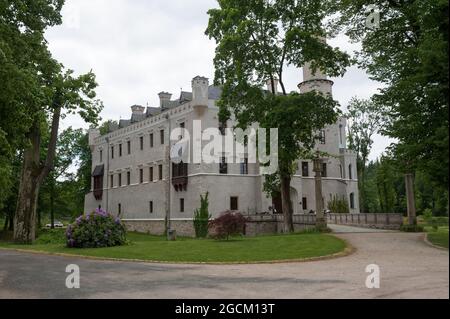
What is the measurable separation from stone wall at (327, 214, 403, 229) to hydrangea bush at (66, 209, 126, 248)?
61.3 feet

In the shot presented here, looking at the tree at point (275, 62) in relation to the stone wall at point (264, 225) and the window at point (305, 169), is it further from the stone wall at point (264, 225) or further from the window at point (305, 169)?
the window at point (305, 169)

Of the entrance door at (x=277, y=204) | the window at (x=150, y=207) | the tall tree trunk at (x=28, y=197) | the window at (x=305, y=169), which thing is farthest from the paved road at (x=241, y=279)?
the window at (x=150, y=207)

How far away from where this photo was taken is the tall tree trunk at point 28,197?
3067 cm

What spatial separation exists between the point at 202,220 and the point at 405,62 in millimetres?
24656

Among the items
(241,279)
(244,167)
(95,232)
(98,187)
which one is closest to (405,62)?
(241,279)

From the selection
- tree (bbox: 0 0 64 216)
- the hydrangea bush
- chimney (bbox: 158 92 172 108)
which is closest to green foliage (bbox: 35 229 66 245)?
the hydrangea bush

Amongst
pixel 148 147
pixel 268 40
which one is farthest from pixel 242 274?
pixel 148 147

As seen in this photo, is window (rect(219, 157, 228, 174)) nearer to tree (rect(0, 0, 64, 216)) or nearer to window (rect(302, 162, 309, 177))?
window (rect(302, 162, 309, 177))

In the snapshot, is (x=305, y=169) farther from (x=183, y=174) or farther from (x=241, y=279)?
(x=241, y=279)

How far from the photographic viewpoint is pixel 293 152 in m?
28.6

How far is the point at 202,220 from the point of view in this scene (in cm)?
4125
